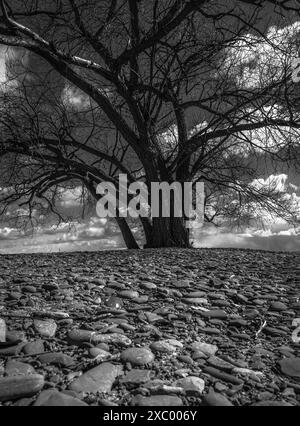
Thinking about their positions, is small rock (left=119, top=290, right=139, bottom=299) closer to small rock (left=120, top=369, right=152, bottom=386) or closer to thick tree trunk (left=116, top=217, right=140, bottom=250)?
small rock (left=120, top=369, right=152, bottom=386)

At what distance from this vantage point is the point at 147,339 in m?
2.58

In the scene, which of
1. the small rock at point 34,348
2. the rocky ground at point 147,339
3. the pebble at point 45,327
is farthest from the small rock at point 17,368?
the pebble at point 45,327

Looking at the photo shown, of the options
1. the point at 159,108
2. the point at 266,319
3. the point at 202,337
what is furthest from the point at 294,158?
the point at 202,337

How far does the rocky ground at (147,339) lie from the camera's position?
1953 millimetres

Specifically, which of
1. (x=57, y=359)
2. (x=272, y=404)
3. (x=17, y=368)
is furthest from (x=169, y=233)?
(x=272, y=404)

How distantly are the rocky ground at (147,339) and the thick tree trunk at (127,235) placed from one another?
222 inches

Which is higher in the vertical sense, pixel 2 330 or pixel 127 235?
pixel 127 235

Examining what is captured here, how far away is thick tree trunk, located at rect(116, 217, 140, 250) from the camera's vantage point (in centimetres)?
1036

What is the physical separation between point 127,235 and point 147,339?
790 centimetres

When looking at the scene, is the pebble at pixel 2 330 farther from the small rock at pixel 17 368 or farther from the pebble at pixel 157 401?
the pebble at pixel 157 401

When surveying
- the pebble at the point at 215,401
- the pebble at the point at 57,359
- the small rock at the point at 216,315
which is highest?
the small rock at the point at 216,315

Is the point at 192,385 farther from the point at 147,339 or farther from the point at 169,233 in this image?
the point at 169,233

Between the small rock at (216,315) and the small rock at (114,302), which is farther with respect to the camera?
the small rock at (114,302)

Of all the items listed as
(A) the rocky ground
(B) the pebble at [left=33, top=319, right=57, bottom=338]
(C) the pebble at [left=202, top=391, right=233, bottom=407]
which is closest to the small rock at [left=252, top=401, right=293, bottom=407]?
(A) the rocky ground
